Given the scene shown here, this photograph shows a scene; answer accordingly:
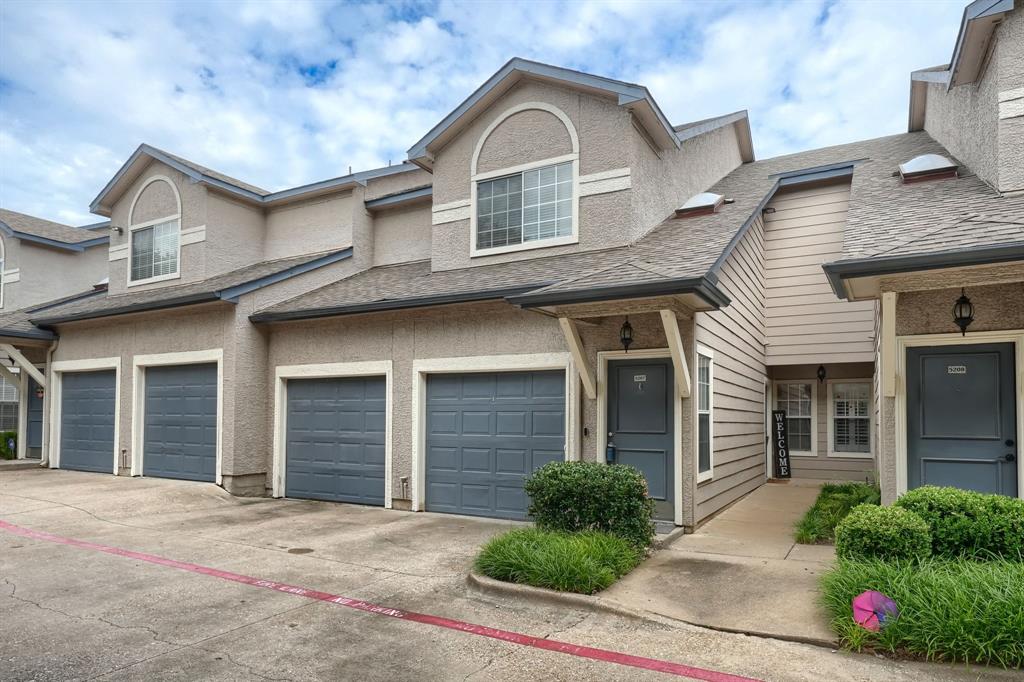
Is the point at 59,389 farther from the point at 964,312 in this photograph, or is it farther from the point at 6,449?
the point at 964,312

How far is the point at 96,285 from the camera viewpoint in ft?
64.4

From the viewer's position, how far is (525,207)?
1157 cm

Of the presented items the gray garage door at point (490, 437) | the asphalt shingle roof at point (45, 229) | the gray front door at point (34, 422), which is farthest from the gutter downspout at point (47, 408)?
the gray garage door at point (490, 437)

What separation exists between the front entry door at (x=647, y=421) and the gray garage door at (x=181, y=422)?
7.83 meters

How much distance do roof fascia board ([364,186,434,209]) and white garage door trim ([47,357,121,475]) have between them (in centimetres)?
640

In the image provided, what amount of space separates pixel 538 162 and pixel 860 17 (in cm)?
570

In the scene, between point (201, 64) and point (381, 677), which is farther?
point (201, 64)

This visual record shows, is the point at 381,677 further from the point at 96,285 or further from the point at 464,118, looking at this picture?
the point at 96,285

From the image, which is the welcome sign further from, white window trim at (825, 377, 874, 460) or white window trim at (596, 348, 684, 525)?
white window trim at (596, 348, 684, 525)

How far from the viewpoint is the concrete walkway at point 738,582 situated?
17.7ft

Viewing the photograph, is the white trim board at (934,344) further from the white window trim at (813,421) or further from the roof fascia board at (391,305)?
the white window trim at (813,421)

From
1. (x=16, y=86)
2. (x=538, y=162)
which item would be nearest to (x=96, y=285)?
(x=16, y=86)

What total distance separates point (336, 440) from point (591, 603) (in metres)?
7.16

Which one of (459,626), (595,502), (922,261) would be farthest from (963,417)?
(459,626)
